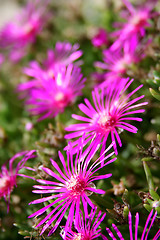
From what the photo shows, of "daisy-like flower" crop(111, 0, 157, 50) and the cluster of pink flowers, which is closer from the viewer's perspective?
the cluster of pink flowers

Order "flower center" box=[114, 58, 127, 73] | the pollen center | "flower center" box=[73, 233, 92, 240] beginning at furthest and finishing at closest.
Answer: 1. "flower center" box=[114, 58, 127, 73]
2. the pollen center
3. "flower center" box=[73, 233, 92, 240]

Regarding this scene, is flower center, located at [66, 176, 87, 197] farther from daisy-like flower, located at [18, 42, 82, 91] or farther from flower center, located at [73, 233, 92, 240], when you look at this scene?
daisy-like flower, located at [18, 42, 82, 91]

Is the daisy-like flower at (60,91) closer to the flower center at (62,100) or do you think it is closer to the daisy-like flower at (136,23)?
the flower center at (62,100)

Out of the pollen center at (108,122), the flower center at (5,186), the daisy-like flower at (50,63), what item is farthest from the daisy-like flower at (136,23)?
the flower center at (5,186)

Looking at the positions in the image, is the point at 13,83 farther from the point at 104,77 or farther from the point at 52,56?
the point at 104,77

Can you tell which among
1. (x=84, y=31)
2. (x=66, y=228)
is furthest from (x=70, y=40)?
(x=66, y=228)

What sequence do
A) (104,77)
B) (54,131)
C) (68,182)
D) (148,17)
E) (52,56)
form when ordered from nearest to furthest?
(68,182)
(54,131)
(148,17)
(104,77)
(52,56)

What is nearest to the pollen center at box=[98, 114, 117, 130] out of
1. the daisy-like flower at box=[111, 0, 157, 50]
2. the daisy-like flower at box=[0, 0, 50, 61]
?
the daisy-like flower at box=[111, 0, 157, 50]
